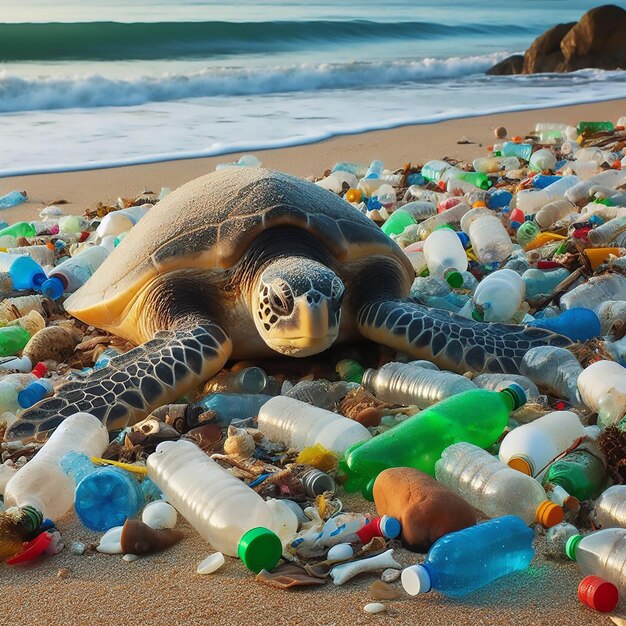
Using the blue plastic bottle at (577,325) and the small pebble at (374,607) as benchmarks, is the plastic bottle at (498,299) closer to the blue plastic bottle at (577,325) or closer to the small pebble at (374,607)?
the blue plastic bottle at (577,325)

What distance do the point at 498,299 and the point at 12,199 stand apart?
5.02 m

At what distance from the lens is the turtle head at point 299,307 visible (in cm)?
360

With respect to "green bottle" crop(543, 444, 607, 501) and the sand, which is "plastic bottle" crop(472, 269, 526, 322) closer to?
"green bottle" crop(543, 444, 607, 501)

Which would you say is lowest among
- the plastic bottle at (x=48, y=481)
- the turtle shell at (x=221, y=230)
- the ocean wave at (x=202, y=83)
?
the plastic bottle at (x=48, y=481)

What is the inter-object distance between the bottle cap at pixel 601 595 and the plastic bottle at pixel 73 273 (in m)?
3.83

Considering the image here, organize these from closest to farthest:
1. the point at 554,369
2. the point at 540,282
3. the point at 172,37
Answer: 1. the point at 554,369
2. the point at 540,282
3. the point at 172,37

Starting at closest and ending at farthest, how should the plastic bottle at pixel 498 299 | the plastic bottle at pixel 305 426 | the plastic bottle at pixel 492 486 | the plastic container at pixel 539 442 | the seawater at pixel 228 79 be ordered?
the plastic bottle at pixel 492 486 → the plastic container at pixel 539 442 → the plastic bottle at pixel 305 426 → the plastic bottle at pixel 498 299 → the seawater at pixel 228 79

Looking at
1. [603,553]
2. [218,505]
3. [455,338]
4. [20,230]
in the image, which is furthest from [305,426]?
[20,230]

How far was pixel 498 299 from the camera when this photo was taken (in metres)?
4.54

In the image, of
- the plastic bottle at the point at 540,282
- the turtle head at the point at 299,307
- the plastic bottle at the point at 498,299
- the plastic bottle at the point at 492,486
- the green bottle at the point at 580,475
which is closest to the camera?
the plastic bottle at the point at 492,486

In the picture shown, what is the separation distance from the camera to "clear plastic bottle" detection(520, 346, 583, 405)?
358 centimetres

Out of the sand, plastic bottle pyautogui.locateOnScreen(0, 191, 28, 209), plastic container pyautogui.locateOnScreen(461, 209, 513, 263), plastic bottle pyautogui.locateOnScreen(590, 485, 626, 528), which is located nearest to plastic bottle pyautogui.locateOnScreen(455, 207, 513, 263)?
plastic container pyautogui.locateOnScreen(461, 209, 513, 263)

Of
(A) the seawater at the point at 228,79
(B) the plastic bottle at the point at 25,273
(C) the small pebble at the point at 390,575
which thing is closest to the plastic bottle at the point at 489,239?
(B) the plastic bottle at the point at 25,273

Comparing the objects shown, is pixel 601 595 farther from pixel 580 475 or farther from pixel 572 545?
pixel 580 475
